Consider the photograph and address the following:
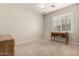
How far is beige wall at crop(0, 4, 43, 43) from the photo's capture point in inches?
65.3

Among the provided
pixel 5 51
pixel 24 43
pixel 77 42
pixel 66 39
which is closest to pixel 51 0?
pixel 5 51

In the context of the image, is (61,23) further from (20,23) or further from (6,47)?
(6,47)

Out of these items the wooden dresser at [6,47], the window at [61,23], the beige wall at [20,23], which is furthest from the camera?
the window at [61,23]

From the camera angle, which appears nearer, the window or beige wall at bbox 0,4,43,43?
beige wall at bbox 0,4,43,43

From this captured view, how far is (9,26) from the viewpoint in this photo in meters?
1.74

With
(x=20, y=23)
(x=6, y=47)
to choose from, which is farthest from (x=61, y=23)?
(x=6, y=47)

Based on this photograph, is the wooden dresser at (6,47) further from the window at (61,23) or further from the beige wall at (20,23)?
the window at (61,23)

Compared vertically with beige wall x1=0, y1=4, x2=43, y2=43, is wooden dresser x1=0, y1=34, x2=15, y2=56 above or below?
below

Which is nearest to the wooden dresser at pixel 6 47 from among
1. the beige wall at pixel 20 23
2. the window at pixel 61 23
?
the beige wall at pixel 20 23

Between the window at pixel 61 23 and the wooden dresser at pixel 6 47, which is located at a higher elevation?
the window at pixel 61 23

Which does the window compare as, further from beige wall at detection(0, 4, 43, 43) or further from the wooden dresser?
the wooden dresser

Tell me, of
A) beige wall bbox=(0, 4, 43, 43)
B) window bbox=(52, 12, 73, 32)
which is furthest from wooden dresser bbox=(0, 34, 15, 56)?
window bbox=(52, 12, 73, 32)

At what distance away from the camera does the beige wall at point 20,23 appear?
1659 mm

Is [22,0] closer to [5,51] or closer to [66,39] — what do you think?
[5,51]
